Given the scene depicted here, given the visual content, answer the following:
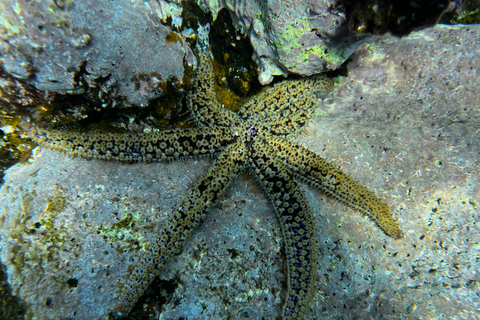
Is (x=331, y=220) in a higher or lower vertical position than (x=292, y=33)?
lower

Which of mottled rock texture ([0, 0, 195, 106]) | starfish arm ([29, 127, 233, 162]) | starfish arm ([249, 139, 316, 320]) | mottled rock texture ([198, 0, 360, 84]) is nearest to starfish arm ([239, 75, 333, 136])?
mottled rock texture ([198, 0, 360, 84])

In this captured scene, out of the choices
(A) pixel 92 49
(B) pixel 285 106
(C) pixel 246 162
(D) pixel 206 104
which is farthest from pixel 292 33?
(A) pixel 92 49

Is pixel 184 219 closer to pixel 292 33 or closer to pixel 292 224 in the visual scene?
pixel 292 224

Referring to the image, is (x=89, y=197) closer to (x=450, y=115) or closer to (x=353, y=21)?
(x=353, y=21)

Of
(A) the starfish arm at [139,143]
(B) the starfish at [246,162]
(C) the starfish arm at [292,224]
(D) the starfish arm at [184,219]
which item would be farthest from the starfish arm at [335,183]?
(A) the starfish arm at [139,143]

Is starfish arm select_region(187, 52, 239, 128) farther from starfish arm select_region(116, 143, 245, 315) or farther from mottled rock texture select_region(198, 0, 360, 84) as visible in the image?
mottled rock texture select_region(198, 0, 360, 84)

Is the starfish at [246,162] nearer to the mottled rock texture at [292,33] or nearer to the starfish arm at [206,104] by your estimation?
the starfish arm at [206,104]

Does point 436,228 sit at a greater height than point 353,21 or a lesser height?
lesser

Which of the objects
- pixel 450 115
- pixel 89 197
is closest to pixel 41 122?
pixel 89 197

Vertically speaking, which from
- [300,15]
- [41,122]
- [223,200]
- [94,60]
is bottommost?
[41,122]
